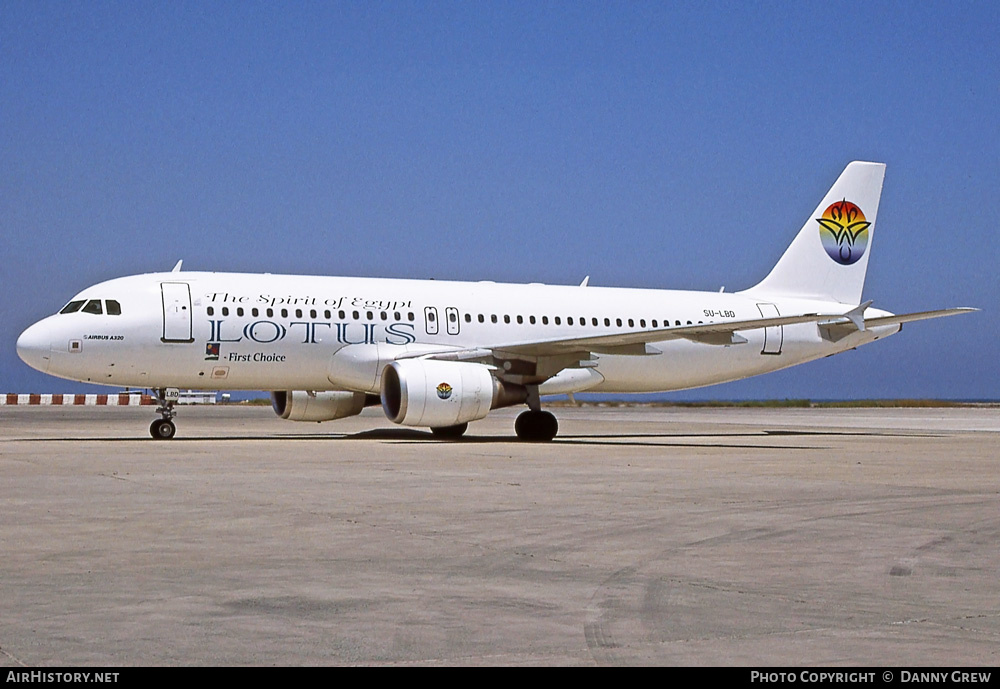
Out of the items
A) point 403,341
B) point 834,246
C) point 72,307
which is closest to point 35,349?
point 72,307

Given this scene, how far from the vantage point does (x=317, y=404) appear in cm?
2431

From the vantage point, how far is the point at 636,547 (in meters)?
7.67

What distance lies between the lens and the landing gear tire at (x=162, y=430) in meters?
21.6

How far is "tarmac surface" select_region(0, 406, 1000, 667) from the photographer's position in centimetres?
481

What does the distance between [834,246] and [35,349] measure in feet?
59.7

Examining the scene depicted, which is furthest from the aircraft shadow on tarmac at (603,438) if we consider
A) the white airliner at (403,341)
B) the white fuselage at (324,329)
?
the white fuselage at (324,329)

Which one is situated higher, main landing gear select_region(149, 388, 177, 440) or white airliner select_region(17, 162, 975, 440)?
white airliner select_region(17, 162, 975, 440)

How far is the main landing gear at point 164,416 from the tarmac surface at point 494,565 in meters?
7.38

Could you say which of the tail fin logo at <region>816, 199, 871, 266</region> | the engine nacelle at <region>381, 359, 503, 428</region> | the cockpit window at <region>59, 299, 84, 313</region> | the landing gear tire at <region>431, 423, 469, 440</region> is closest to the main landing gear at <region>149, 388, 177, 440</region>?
the cockpit window at <region>59, 299, 84, 313</region>

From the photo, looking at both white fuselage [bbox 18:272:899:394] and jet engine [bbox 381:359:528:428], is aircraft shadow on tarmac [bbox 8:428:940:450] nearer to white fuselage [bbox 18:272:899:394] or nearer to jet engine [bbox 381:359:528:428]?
jet engine [bbox 381:359:528:428]

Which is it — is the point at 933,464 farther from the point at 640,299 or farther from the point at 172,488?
the point at 640,299

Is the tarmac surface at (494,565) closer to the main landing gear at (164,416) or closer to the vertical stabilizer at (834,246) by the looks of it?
the main landing gear at (164,416)

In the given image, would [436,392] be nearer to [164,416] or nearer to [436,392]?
[436,392]
